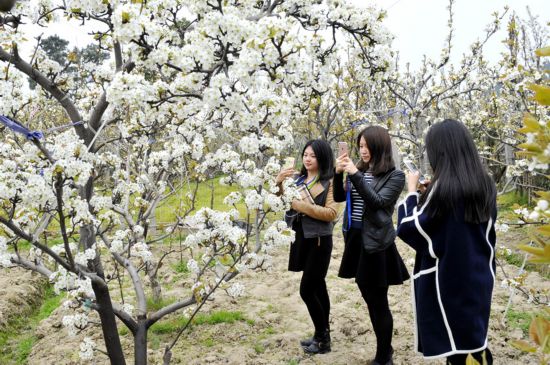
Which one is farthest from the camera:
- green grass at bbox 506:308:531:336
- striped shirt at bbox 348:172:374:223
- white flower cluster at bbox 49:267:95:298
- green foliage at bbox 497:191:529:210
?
green foliage at bbox 497:191:529:210

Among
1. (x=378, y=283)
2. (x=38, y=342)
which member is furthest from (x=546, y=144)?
(x=38, y=342)

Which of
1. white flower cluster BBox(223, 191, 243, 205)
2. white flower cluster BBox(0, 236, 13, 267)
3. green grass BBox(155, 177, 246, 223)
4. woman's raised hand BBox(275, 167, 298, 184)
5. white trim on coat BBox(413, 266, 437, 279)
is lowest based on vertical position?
white trim on coat BBox(413, 266, 437, 279)

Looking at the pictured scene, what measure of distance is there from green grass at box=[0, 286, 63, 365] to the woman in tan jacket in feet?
8.76

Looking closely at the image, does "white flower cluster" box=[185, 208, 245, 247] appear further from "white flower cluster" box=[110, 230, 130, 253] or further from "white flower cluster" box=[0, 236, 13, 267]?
"white flower cluster" box=[0, 236, 13, 267]

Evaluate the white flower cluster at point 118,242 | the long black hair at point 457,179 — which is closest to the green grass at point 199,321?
the white flower cluster at point 118,242

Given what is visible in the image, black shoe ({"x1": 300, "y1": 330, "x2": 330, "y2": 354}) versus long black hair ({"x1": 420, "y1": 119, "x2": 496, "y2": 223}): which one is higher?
long black hair ({"x1": 420, "y1": 119, "x2": 496, "y2": 223})

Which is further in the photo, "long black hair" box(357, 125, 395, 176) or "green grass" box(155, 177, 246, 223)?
"green grass" box(155, 177, 246, 223)

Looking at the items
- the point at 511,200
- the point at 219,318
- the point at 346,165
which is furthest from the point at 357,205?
the point at 511,200

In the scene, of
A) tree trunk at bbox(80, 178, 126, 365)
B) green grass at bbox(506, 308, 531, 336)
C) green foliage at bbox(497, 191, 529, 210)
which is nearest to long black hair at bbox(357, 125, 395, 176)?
tree trunk at bbox(80, 178, 126, 365)

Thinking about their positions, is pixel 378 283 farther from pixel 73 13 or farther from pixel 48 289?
pixel 48 289

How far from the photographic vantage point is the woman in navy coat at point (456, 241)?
2088 millimetres

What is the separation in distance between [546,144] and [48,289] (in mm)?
6724

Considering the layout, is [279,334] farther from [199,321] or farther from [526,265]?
[526,265]

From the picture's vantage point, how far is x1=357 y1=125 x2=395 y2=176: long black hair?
2.97 m
